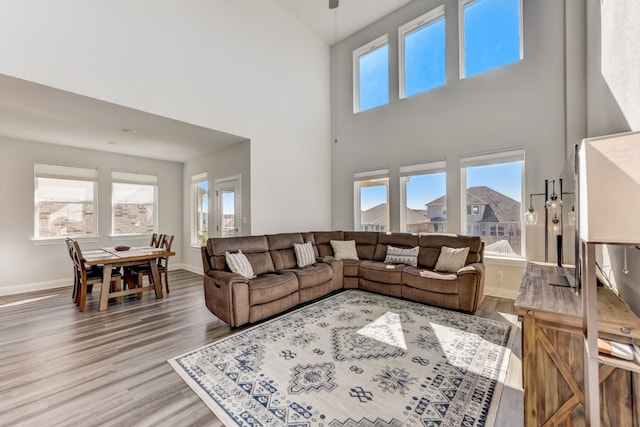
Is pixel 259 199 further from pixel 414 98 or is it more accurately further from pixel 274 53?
pixel 414 98

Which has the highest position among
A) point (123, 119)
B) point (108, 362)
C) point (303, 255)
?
point (123, 119)

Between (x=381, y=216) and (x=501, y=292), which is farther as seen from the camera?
(x=381, y=216)

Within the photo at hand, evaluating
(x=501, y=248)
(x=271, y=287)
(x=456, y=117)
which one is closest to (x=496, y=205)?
(x=501, y=248)

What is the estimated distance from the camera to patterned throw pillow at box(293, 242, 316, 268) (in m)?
4.41

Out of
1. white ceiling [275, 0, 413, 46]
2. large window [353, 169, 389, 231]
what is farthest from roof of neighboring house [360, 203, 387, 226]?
white ceiling [275, 0, 413, 46]

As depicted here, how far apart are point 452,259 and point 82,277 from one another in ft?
17.5

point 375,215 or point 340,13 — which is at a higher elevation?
point 340,13

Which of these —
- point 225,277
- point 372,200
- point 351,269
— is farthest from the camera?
point 372,200

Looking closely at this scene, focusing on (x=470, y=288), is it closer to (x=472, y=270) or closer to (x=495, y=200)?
(x=472, y=270)

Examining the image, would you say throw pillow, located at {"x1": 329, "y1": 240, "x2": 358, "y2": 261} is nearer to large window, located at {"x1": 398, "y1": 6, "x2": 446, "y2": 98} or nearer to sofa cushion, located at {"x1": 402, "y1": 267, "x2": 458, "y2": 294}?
sofa cushion, located at {"x1": 402, "y1": 267, "x2": 458, "y2": 294}

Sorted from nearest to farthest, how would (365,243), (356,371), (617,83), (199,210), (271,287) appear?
(617,83)
(356,371)
(271,287)
(365,243)
(199,210)

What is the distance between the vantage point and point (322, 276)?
4059 mm

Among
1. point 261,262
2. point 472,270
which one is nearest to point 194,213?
point 261,262

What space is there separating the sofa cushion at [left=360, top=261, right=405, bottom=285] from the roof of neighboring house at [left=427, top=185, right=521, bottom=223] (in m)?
1.73
